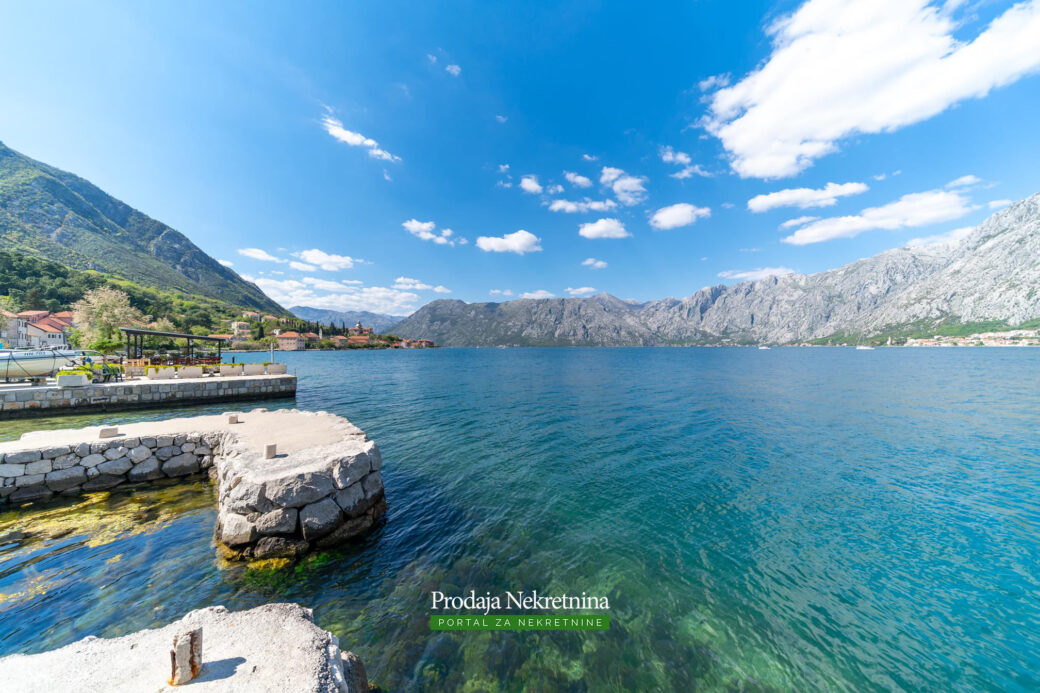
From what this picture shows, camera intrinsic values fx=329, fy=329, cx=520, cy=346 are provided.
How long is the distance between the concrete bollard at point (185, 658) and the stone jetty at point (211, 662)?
0.06 meters

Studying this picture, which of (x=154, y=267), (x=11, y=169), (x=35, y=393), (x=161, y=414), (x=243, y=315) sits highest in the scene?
(x=11, y=169)

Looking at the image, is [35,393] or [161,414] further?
[161,414]

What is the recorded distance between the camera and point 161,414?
26.1 m

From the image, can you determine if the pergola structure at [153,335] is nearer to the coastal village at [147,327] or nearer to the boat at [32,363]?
the coastal village at [147,327]

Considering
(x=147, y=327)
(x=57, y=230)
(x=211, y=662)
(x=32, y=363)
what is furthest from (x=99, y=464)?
(x=57, y=230)

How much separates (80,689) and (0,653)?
5697 mm

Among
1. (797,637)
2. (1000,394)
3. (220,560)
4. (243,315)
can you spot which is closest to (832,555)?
(797,637)

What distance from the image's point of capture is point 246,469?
35.4ft

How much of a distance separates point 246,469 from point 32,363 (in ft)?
135

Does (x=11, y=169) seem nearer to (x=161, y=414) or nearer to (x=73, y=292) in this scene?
(x=73, y=292)

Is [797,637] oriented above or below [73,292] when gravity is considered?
below

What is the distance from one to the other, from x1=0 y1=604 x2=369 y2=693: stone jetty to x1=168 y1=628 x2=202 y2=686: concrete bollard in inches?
2.5

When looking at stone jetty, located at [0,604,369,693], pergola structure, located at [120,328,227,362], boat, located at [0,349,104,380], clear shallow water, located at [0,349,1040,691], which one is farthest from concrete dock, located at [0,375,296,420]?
stone jetty, located at [0,604,369,693]

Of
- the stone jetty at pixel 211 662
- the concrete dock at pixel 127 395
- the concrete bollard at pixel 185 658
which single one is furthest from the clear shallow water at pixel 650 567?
the concrete dock at pixel 127 395
